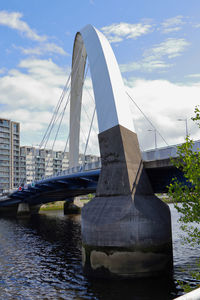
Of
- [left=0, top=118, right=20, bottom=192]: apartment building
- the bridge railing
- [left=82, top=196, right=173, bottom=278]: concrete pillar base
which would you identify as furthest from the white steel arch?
[left=0, top=118, right=20, bottom=192]: apartment building

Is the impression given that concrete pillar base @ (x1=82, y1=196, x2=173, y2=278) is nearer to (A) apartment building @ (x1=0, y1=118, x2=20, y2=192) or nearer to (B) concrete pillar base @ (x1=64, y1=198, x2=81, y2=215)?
(B) concrete pillar base @ (x1=64, y1=198, x2=81, y2=215)

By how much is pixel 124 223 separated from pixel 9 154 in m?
128

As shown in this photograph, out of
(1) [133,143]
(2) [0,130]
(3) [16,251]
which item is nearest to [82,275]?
(1) [133,143]

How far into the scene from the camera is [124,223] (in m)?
20.1

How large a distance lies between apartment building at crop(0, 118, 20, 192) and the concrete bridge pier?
11991 cm

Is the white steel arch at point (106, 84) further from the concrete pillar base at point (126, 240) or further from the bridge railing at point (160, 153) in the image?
the concrete pillar base at point (126, 240)

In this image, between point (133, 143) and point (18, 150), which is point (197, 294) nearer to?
point (133, 143)

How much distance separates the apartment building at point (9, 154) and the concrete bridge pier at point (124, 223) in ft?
393

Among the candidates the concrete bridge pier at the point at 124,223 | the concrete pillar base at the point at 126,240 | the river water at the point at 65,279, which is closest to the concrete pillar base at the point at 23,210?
the river water at the point at 65,279

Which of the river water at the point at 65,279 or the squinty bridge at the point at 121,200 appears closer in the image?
the river water at the point at 65,279

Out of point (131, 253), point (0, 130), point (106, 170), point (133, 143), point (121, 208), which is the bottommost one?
point (131, 253)

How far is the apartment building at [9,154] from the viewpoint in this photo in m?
138

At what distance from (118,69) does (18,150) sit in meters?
126

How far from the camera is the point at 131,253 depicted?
19.6 meters
